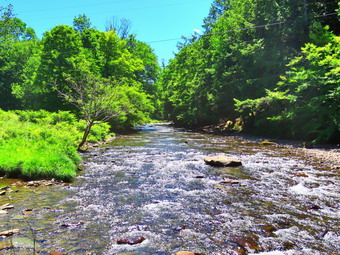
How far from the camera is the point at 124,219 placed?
5992mm

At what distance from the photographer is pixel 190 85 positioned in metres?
43.2

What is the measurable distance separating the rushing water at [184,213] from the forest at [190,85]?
261 centimetres

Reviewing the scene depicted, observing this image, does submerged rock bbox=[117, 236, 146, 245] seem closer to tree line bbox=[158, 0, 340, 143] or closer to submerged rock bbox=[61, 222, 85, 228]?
submerged rock bbox=[61, 222, 85, 228]

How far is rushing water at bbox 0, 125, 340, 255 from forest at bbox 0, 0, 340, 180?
2608 millimetres

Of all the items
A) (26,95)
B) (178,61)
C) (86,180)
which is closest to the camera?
(86,180)

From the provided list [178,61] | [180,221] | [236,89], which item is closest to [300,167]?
[180,221]

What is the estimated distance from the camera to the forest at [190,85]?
1603 centimetres

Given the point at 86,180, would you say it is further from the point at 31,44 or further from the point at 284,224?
the point at 31,44

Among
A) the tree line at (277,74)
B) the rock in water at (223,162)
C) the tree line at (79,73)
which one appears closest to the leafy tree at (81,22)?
the tree line at (79,73)

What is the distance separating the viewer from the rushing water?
478 centimetres

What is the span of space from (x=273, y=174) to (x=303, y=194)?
251 cm

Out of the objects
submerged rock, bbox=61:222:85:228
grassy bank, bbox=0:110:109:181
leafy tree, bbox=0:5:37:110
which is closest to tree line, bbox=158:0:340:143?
grassy bank, bbox=0:110:109:181

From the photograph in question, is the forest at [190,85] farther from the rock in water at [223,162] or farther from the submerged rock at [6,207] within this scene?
the rock in water at [223,162]

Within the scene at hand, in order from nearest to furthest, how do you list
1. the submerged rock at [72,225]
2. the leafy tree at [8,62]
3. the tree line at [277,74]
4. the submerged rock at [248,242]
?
the submerged rock at [248,242], the submerged rock at [72,225], the tree line at [277,74], the leafy tree at [8,62]
